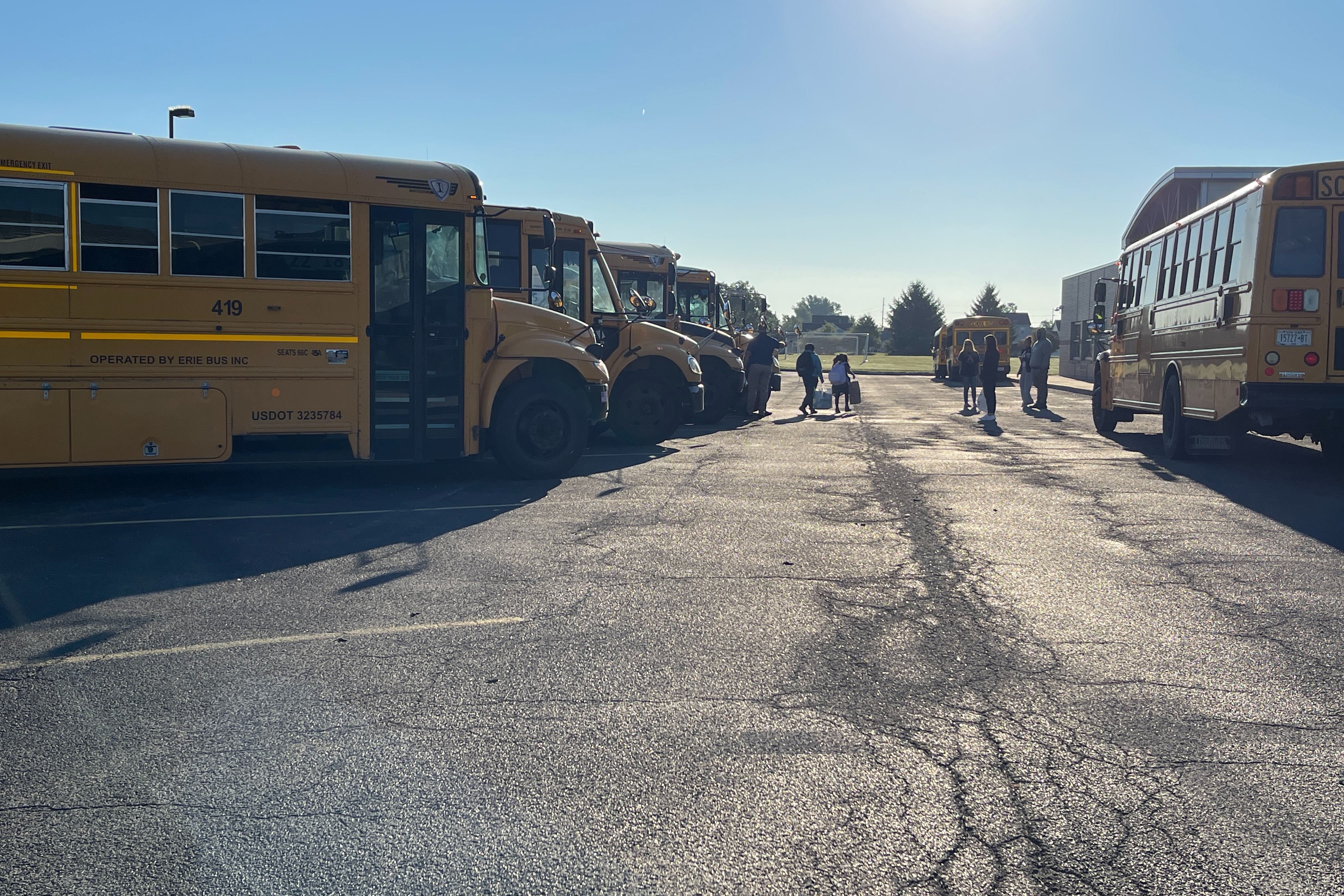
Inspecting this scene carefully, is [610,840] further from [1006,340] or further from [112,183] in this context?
[1006,340]

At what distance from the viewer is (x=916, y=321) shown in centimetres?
10531

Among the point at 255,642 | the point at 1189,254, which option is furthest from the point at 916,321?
the point at 255,642

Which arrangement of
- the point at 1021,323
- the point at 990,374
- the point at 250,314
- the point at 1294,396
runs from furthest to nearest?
the point at 1021,323, the point at 990,374, the point at 1294,396, the point at 250,314

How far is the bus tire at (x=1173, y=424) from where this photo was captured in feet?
45.1

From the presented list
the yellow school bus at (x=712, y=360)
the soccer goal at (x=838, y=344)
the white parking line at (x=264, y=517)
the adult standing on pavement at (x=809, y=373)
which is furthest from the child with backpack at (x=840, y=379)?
the soccer goal at (x=838, y=344)

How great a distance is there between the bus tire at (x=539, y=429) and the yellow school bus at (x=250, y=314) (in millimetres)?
20

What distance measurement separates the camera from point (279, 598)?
634 cm

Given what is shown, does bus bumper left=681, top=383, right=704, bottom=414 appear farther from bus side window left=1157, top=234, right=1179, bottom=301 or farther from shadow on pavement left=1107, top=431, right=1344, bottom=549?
bus side window left=1157, top=234, right=1179, bottom=301

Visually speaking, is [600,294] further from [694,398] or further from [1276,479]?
[1276,479]

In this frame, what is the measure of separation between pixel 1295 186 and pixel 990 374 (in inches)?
419

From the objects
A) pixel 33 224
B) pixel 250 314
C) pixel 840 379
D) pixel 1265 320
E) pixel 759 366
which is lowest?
pixel 840 379

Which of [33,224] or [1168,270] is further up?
[1168,270]

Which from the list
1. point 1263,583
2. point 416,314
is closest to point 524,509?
Result: point 416,314

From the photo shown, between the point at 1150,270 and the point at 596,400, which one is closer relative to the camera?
the point at 596,400
